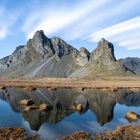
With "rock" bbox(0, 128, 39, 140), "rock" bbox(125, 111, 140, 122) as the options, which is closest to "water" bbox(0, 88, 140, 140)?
"rock" bbox(125, 111, 140, 122)

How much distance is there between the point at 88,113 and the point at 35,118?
15.3 m

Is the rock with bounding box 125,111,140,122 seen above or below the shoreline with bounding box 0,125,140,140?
below

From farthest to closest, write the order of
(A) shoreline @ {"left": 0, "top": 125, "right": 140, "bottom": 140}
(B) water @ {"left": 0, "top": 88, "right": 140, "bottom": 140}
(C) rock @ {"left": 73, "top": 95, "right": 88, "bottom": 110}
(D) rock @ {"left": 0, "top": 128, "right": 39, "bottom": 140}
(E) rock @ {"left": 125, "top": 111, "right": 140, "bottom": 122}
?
(C) rock @ {"left": 73, "top": 95, "right": 88, "bottom": 110} < (E) rock @ {"left": 125, "top": 111, "right": 140, "bottom": 122} < (B) water @ {"left": 0, "top": 88, "right": 140, "bottom": 140} < (A) shoreline @ {"left": 0, "top": 125, "right": 140, "bottom": 140} < (D) rock @ {"left": 0, "top": 128, "right": 39, "bottom": 140}

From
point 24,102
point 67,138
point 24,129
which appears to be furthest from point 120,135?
point 24,102

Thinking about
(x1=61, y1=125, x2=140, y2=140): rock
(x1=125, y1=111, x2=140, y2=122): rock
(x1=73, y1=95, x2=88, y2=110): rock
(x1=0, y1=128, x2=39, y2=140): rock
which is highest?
(x1=0, y1=128, x2=39, y2=140): rock

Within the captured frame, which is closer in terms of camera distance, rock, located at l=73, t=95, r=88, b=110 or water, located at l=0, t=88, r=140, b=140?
water, located at l=0, t=88, r=140, b=140

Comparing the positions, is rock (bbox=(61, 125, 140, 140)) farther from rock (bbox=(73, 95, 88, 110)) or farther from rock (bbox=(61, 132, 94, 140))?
rock (bbox=(73, 95, 88, 110))

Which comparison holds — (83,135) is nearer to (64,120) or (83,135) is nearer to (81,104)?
(64,120)

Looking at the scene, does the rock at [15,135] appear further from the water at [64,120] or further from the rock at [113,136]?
the rock at [113,136]

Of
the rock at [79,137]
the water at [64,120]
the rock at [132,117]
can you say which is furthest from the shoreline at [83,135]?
the rock at [132,117]

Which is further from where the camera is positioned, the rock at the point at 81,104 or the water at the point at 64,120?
the rock at the point at 81,104

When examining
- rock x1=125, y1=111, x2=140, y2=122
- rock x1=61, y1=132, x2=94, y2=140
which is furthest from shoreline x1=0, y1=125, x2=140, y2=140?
rock x1=125, y1=111, x2=140, y2=122

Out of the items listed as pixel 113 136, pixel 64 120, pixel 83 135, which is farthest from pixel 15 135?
pixel 64 120

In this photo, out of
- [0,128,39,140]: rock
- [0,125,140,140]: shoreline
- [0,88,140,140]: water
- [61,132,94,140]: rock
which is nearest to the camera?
[0,128,39,140]: rock
